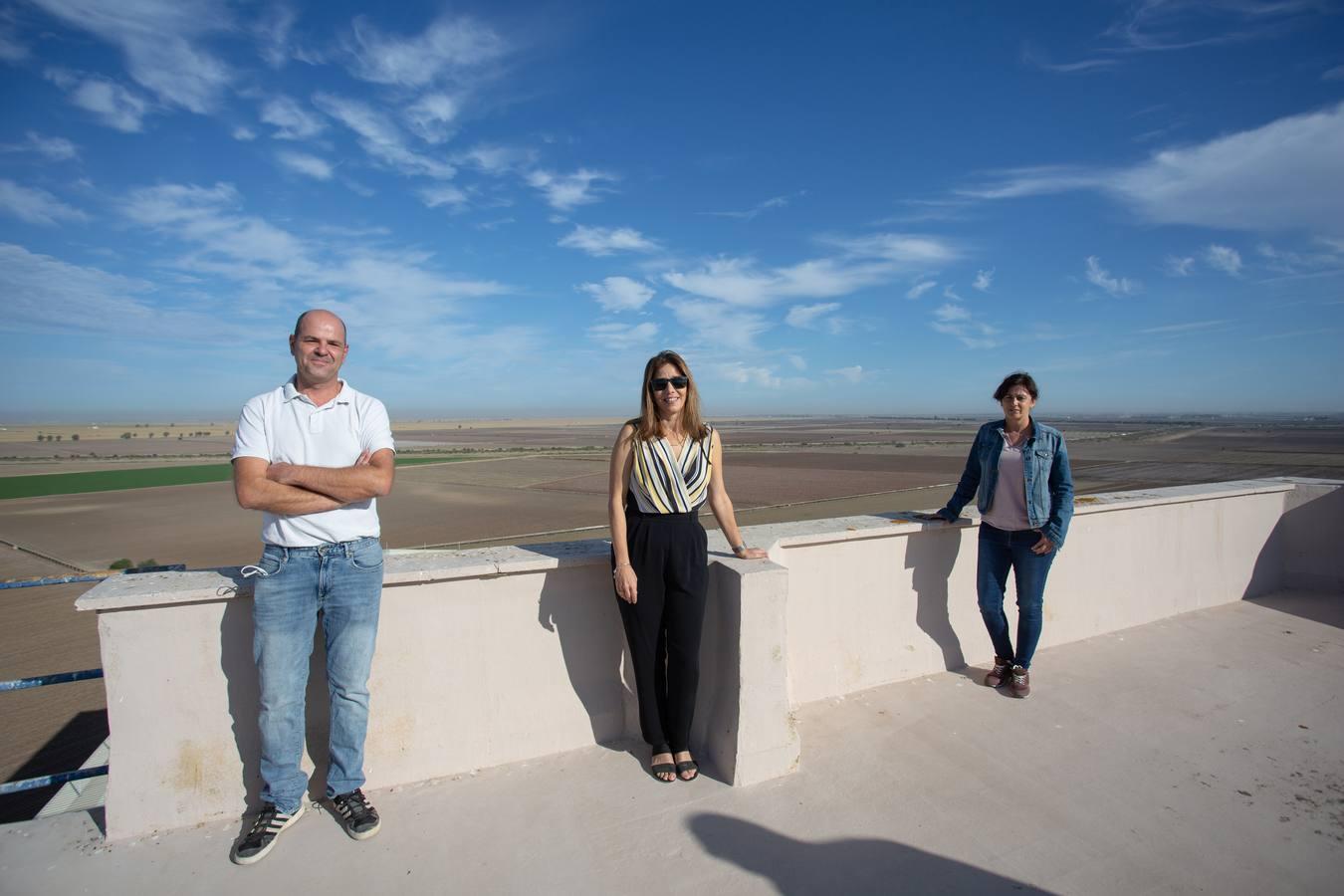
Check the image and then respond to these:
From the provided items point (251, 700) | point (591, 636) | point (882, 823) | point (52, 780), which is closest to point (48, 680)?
point (52, 780)

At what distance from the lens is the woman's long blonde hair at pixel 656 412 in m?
2.89

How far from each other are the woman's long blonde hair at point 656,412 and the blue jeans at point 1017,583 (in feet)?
6.27

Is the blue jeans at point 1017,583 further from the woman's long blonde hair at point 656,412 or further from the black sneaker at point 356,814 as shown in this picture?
the black sneaker at point 356,814

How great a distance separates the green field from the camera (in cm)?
2569

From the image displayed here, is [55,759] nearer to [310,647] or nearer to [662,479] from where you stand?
[310,647]

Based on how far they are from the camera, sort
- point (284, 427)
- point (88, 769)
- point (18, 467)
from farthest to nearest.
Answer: point (18, 467), point (88, 769), point (284, 427)

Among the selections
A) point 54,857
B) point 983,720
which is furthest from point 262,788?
point 983,720

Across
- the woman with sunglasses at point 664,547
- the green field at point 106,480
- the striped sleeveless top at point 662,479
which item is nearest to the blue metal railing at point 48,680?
the woman with sunglasses at point 664,547

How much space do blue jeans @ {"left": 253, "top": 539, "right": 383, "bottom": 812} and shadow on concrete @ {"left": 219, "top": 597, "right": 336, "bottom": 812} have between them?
89 millimetres

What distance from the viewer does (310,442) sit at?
254cm

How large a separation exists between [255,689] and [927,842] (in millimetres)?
2605

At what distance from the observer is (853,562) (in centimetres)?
367

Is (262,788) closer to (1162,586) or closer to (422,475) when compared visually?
(1162,586)

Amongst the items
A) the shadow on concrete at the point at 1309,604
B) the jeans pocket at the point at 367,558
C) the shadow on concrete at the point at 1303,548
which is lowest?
the shadow on concrete at the point at 1309,604
